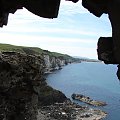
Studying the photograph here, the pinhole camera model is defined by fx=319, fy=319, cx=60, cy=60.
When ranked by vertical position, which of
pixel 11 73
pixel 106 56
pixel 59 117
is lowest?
pixel 59 117

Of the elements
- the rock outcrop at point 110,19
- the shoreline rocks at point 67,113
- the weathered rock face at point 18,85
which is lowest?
the shoreline rocks at point 67,113

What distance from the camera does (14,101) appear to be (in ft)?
189

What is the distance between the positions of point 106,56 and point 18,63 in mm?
50888

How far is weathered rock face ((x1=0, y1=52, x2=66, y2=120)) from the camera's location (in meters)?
56.0

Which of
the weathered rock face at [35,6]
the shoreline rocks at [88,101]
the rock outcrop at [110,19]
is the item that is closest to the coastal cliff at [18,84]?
the weathered rock face at [35,6]

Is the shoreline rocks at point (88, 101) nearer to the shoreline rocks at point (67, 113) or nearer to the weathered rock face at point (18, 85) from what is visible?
the shoreline rocks at point (67, 113)

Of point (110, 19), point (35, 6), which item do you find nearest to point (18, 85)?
point (35, 6)

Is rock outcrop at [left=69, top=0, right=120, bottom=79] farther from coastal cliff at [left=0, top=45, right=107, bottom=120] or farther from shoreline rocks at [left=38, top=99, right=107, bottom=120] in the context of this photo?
shoreline rocks at [left=38, top=99, right=107, bottom=120]

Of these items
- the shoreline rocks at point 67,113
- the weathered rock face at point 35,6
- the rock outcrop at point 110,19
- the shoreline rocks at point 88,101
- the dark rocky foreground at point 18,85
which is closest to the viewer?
the rock outcrop at point 110,19

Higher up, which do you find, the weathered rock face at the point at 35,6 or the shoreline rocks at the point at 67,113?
the weathered rock face at the point at 35,6

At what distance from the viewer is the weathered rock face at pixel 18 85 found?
56.0 meters

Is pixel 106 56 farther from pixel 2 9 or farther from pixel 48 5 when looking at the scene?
pixel 2 9

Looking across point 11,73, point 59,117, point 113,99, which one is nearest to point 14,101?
point 11,73

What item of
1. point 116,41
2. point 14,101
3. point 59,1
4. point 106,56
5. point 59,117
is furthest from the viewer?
point 59,117
